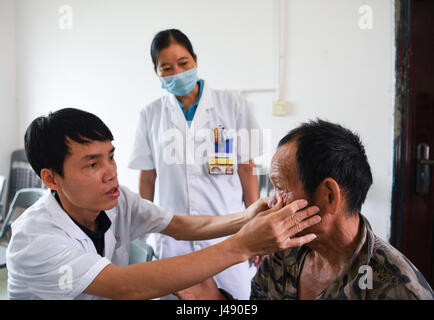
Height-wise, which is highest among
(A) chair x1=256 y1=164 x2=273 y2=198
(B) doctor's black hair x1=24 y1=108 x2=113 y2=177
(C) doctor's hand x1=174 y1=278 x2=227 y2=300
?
(B) doctor's black hair x1=24 y1=108 x2=113 y2=177

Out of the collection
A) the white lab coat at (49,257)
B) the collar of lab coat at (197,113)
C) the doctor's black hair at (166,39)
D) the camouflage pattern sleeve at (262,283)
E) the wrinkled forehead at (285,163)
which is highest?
the doctor's black hair at (166,39)

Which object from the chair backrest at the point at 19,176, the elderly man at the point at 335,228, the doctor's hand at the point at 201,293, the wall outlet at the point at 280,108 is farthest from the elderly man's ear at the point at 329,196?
the chair backrest at the point at 19,176

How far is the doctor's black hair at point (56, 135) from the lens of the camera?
916mm

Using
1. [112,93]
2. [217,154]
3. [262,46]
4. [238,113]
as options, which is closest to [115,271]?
[217,154]

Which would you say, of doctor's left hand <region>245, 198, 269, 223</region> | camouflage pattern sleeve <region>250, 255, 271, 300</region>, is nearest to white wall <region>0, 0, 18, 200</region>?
doctor's left hand <region>245, 198, 269, 223</region>

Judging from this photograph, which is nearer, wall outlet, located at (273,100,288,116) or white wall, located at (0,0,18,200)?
wall outlet, located at (273,100,288,116)

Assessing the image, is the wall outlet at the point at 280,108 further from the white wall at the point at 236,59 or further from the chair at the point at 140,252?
the chair at the point at 140,252

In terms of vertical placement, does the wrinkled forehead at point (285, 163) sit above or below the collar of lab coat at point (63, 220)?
above

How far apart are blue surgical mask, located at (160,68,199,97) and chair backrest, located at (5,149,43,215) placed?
2753mm

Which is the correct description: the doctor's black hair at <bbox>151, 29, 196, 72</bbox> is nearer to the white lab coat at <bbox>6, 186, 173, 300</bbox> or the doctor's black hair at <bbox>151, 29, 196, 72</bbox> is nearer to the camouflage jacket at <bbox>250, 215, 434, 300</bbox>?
the white lab coat at <bbox>6, 186, 173, 300</bbox>

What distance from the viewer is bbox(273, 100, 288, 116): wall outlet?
2.36 m

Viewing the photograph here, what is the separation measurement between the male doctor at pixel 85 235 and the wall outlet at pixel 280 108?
1.52 meters
